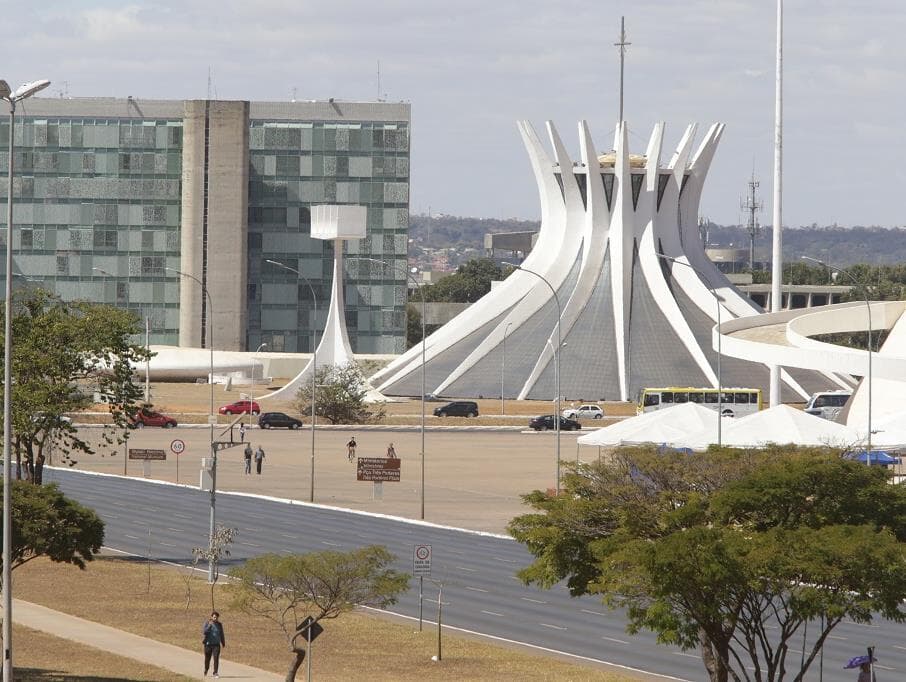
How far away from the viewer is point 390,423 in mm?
104125

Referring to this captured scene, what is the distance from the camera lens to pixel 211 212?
146 m

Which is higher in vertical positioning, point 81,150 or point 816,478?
point 81,150

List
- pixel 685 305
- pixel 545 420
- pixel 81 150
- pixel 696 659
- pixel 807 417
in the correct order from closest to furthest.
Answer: pixel 696 659 → pixel 807 417 → pixel 545 420 → pixel 685 305 → pixel 81 150

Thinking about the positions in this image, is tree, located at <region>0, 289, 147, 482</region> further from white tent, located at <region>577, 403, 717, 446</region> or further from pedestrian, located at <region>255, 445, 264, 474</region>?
pedestrian, located at <region>255, 445, 264, 474</region>

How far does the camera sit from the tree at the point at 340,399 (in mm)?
102250

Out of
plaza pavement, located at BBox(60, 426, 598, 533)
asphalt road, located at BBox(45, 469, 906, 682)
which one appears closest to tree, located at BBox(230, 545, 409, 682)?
asphalt road, located at BBox(45, 469, 906, 682)

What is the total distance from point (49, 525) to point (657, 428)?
3310cm

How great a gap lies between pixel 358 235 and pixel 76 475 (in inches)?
2012

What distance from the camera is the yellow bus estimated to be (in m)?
101

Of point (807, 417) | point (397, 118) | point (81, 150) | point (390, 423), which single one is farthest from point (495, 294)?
point (807, 417)

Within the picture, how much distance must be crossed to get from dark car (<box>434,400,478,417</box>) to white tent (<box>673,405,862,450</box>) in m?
42.8

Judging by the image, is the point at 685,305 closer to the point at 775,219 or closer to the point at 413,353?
the point at 413,353

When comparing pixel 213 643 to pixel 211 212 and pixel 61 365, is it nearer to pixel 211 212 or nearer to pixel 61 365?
pixel 61 365

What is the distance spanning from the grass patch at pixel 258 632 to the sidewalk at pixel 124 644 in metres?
0.52
